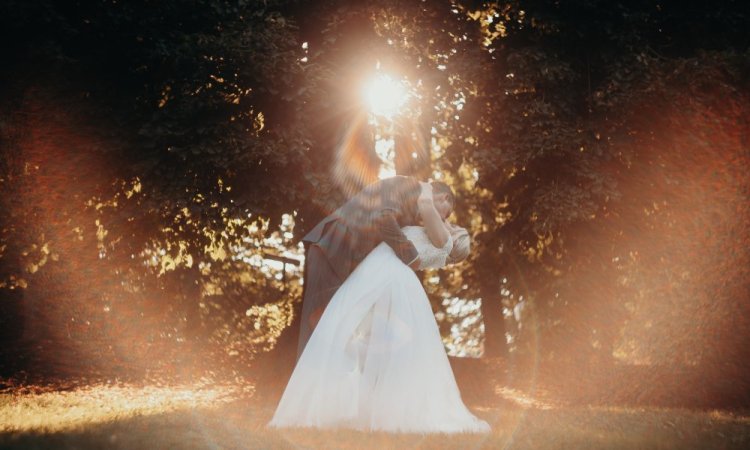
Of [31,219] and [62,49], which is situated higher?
[62,49]

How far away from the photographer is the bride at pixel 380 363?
5.46 meters

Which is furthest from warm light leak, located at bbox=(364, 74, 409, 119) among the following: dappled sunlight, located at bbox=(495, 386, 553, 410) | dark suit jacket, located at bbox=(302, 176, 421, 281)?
dark suit jacket, located at bbox=(302, 176, 421, 281)

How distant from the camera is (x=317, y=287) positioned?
243 inches

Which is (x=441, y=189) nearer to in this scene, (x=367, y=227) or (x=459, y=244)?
(x=459, y=244)

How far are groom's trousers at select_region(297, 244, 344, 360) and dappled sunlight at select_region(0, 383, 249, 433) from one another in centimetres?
194

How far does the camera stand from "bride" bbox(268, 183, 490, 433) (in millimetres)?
5465

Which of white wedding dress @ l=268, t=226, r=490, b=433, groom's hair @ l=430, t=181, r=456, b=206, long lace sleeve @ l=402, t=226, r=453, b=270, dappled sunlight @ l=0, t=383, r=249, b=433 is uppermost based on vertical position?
groom's hair @ l=430, t=181, r=456, b=206

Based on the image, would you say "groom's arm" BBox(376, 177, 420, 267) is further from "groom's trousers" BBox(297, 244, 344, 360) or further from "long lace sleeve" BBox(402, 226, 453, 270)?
"groom's trousers" BBox(297, 244, 344, 360)

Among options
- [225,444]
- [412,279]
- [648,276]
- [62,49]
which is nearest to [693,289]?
[648,276]

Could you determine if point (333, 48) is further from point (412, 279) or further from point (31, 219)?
point (412, 279)

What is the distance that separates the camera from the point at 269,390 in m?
11.8

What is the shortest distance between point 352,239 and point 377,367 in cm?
118

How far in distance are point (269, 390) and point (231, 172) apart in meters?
3.88

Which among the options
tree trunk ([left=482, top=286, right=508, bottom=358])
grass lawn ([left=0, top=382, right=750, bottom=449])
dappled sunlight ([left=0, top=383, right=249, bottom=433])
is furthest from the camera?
tree trunk ([left=482, top=286, right=508, bottom=358])
